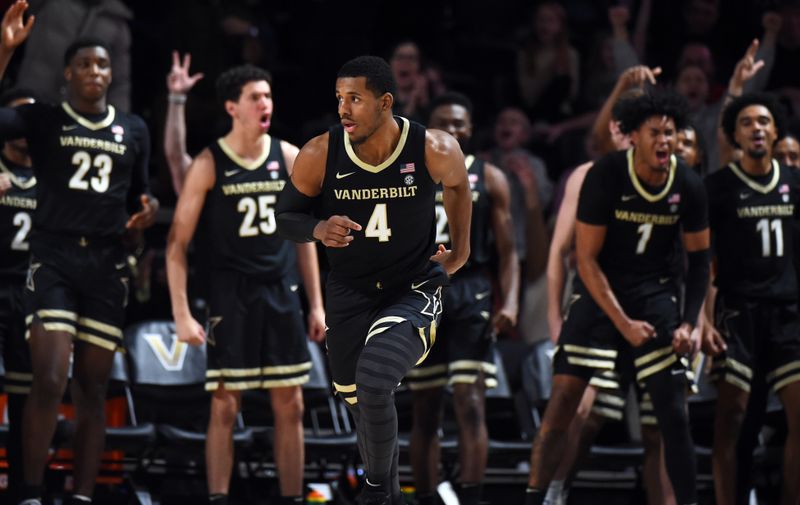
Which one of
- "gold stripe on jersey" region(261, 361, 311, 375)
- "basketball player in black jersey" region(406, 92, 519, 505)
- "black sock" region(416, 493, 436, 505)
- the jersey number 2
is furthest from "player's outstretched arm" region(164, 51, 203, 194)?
"black sock" region(416, 493, 436, 505)

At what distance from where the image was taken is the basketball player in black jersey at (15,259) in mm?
7836

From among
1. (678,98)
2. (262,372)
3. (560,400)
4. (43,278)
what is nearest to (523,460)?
(560,400)

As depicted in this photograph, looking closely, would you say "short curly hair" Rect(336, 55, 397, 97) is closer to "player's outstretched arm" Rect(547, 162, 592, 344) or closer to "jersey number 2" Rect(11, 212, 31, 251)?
"player's outstretched arm" Rect(547, 162, 592, 344)

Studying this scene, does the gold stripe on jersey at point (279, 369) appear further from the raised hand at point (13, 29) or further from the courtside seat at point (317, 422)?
the raised hand at point (13, 29)

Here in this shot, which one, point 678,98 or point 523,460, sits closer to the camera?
point 678,98

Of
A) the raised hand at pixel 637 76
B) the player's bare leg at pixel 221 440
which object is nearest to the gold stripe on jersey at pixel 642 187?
the raised hand at pixel 637 76

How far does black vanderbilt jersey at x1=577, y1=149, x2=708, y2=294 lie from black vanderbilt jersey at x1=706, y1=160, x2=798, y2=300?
669 millimetres

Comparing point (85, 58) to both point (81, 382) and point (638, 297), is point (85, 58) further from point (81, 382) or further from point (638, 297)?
point (638, 297)

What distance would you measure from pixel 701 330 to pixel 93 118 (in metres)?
3.41

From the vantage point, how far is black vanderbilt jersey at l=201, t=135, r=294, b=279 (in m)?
7.60

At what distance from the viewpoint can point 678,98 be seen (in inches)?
291

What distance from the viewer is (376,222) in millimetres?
6082

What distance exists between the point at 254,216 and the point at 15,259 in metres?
1.47

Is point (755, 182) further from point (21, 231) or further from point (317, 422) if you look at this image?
point (21, 231)
